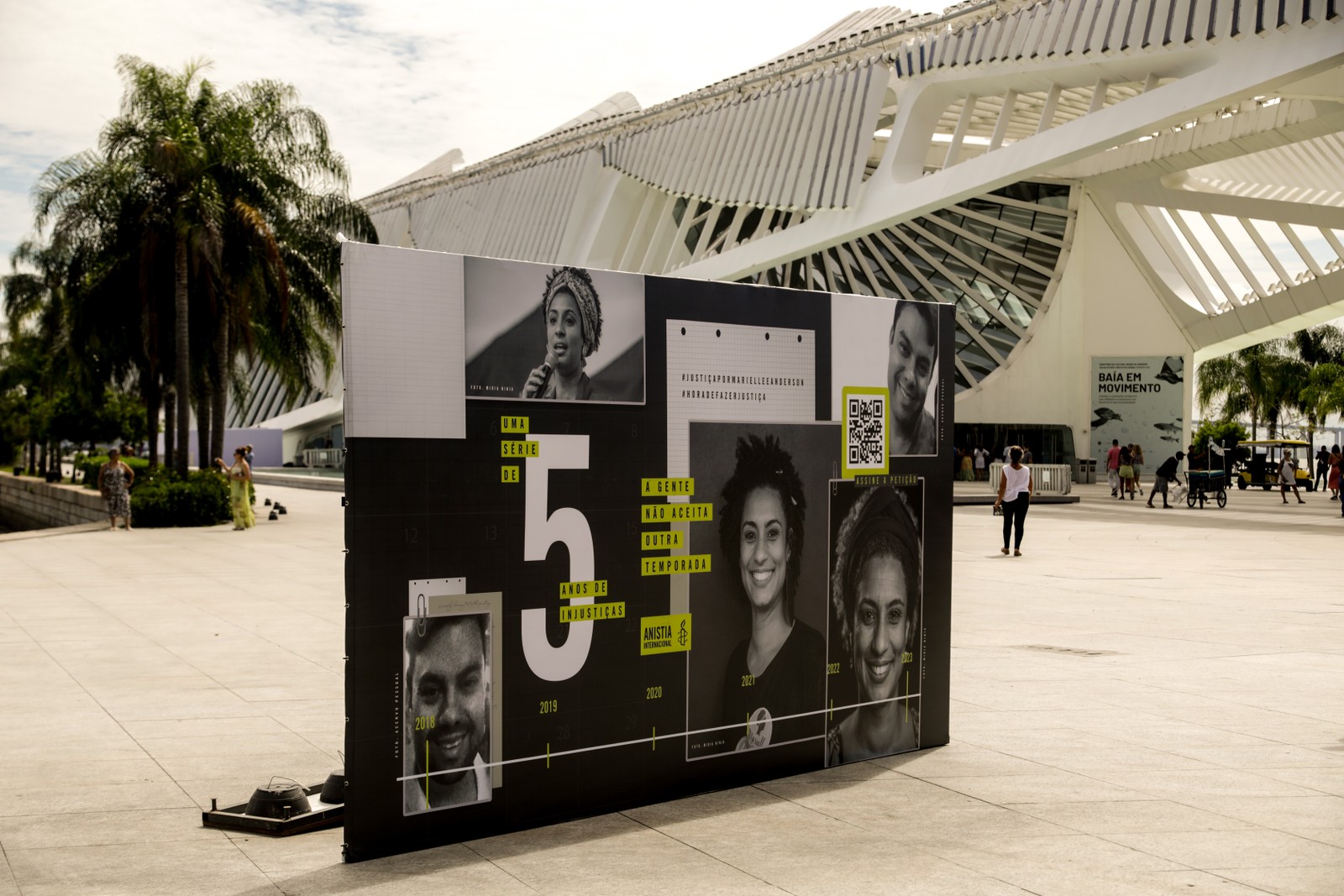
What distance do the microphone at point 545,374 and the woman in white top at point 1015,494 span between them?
12482 mm

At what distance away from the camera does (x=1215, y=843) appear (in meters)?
4.80

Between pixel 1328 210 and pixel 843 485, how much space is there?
30.1 meters

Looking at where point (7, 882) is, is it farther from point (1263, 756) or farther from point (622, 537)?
point (1263, 756)

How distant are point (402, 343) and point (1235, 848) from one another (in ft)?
11.4

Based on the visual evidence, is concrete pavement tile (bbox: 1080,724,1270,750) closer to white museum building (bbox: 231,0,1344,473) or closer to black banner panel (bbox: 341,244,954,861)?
black banner panel (bbox: 341,244,954,861)

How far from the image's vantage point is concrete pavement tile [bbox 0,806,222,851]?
4.85 metres

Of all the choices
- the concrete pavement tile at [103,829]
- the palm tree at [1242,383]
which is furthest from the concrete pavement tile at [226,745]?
the palm tree at [1242,383]

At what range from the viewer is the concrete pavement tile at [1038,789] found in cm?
544

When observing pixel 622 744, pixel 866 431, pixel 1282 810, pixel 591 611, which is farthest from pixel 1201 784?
pixel 591 611

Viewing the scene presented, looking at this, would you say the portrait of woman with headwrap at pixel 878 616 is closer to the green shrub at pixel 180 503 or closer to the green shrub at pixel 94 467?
the green shrub at pixel 180 503

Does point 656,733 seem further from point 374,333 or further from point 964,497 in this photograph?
point 964,497

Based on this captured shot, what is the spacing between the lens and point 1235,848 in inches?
187

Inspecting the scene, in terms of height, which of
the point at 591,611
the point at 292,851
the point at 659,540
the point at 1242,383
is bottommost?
the point at 292,851

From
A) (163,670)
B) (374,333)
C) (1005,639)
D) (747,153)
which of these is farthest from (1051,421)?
(374,333)
